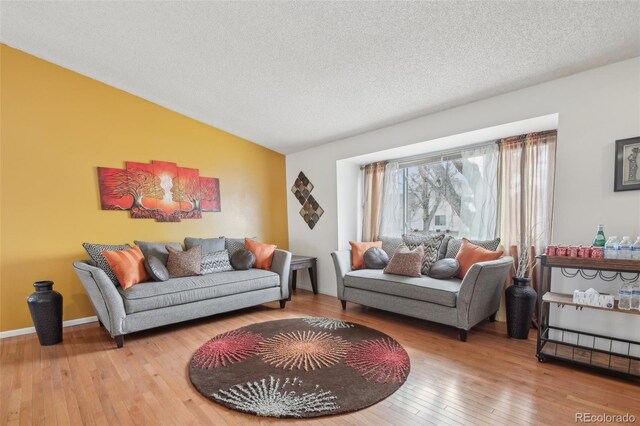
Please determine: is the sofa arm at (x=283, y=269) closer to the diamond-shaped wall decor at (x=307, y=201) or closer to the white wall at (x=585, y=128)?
the diamond-shaped wall decor at (x=307, y=201)

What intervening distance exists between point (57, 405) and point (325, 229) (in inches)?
132

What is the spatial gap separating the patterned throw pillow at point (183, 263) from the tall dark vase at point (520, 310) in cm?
333

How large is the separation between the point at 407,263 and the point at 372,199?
1473mm

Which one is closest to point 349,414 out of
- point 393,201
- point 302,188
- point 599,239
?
point 599,239

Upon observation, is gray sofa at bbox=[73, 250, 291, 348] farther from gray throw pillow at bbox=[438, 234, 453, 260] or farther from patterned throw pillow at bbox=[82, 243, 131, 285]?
gray throw pillow at bbox=[438, 234, 453, 260]

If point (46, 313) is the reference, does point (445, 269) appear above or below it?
above

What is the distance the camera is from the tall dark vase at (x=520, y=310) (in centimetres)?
267

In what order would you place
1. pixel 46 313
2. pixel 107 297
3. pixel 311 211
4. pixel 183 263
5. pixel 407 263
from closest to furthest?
pixel 107 297 < pixel 46 313 < pixel 407 263 < pixel 183 263 < pixel 311 211

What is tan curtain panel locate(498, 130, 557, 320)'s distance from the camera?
9.62 ft

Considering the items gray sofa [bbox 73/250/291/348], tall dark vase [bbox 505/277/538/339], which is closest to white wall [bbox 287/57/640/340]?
tall dark vase [bbox 505/277/538/339]

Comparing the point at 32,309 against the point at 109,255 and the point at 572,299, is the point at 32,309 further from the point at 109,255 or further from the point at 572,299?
the point at 572,299

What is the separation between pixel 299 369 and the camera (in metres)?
2.24

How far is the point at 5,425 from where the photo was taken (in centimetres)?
168

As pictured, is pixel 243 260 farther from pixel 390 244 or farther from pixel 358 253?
pixel 390 244
